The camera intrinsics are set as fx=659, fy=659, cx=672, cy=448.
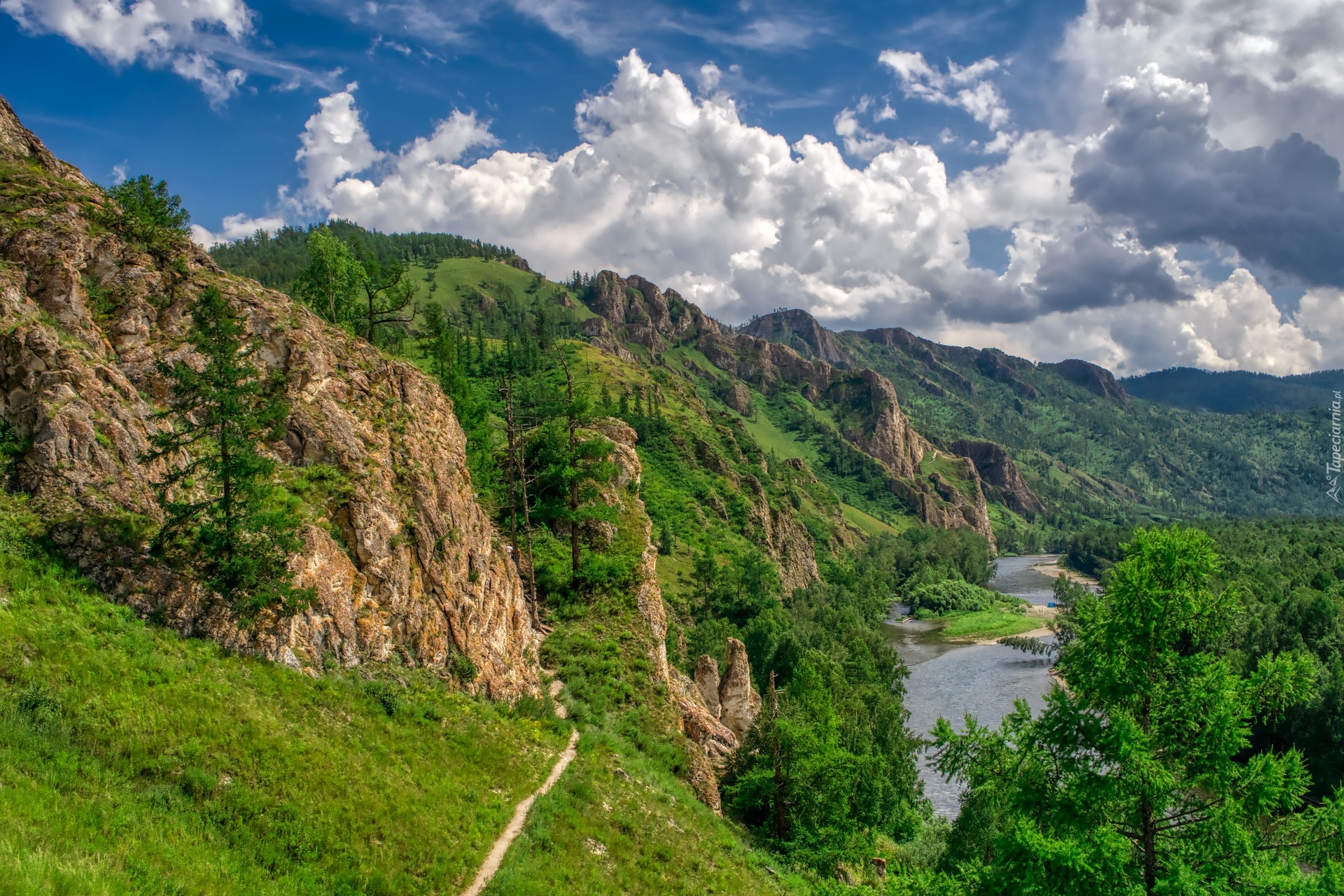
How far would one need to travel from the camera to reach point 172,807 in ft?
42.4

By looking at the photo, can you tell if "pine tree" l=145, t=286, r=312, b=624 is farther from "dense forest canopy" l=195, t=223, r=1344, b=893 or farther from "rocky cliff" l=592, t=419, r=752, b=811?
"rocky cliff" l=592, t=419, r=752, b=811

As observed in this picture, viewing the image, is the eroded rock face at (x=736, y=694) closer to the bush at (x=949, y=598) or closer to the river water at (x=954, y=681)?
the river water at (x=954, y=681)

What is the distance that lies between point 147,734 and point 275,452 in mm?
12294

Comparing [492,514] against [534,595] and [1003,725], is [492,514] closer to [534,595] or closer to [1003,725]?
[534,595]

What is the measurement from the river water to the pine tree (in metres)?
46.0

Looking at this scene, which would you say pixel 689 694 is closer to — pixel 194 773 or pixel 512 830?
pixel 512 830

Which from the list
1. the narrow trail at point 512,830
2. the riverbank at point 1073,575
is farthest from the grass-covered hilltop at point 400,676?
the riverbank at point 1073,575

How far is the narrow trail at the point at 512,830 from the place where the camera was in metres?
16.0

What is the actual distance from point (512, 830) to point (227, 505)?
12152mm

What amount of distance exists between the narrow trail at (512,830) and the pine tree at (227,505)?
349 inches

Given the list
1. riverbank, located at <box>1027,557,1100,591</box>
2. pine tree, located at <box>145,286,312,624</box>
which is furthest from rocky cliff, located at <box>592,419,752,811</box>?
riverbank, located at <box>1027,557,1100,591</box>

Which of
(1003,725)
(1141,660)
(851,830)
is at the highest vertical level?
(1141,660)

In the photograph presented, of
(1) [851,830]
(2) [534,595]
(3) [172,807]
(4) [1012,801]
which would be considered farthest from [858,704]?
(3) [172,807]

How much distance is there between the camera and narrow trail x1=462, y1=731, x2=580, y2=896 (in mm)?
16047
